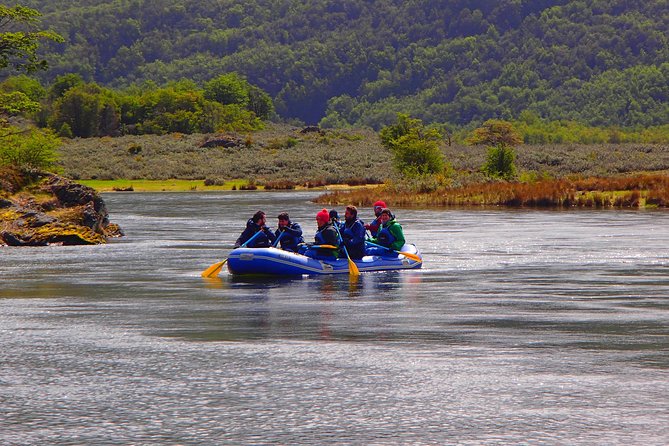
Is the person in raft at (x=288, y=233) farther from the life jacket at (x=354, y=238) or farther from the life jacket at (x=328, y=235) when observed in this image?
the life jacket at (x=354, y=238)

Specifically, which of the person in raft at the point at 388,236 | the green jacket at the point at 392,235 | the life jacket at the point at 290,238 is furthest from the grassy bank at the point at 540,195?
the life jacket at the point at 290,238

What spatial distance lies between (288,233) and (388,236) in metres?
2.62

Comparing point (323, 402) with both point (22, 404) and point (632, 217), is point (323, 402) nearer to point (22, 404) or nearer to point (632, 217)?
point (22, 404)

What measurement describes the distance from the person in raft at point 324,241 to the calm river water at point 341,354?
42.0 inches

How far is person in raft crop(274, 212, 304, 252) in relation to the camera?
87.5 feet

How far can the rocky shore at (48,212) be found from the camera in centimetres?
3762

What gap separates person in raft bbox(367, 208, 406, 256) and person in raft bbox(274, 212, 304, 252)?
6.55ft

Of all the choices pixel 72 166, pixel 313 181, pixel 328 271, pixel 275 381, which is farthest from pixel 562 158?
pixel 275 381

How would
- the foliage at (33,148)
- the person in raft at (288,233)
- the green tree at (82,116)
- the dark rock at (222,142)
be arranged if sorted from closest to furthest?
the person in raft at (288,233), the foliage at (33,148), the dark rock at (222,142), the green tree at (82,116)

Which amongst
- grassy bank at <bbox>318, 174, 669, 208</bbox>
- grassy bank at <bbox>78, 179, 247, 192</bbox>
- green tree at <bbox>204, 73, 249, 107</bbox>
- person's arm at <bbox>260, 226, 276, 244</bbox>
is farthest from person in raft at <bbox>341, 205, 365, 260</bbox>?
green tree at <bbox>204, 73, 249, 107</bbox>

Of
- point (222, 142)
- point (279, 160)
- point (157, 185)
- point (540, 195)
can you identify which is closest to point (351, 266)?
point (540, 195)

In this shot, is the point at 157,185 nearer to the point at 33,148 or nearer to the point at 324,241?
the point at 33,148

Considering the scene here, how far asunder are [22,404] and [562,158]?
9793 cm

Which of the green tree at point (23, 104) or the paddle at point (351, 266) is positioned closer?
the paddle at point (351, 266)
